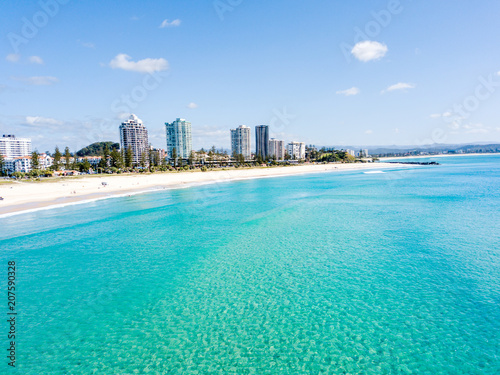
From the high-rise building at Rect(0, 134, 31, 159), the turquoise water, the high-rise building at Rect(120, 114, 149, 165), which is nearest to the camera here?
Answer: the turquoise water

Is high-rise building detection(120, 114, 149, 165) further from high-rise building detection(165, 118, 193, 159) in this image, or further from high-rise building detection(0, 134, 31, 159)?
high-rise building detection(0, 134, 31, 159)

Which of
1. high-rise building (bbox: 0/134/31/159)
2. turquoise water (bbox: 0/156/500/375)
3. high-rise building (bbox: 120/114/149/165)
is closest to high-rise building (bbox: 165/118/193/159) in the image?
high-rise building (bbox: 120/114/149/165)

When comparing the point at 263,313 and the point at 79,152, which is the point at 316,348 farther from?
the point at 79,152

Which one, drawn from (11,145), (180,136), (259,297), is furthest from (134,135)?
(259,297)

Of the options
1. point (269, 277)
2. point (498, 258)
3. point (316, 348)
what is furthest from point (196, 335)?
point (498, 258)

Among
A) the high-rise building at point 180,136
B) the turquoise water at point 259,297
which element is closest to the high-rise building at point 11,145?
the high-rise building at point 180,136

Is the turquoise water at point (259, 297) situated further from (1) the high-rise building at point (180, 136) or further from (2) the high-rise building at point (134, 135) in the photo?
(1) the high-rise building at point (180, 136)

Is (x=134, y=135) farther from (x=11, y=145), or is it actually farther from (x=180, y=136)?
(x=11, y=145)

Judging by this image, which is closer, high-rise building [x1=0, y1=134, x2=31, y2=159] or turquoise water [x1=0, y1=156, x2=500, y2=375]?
turquoise water [x1=0, y1=156, x2=500, y2=375]
